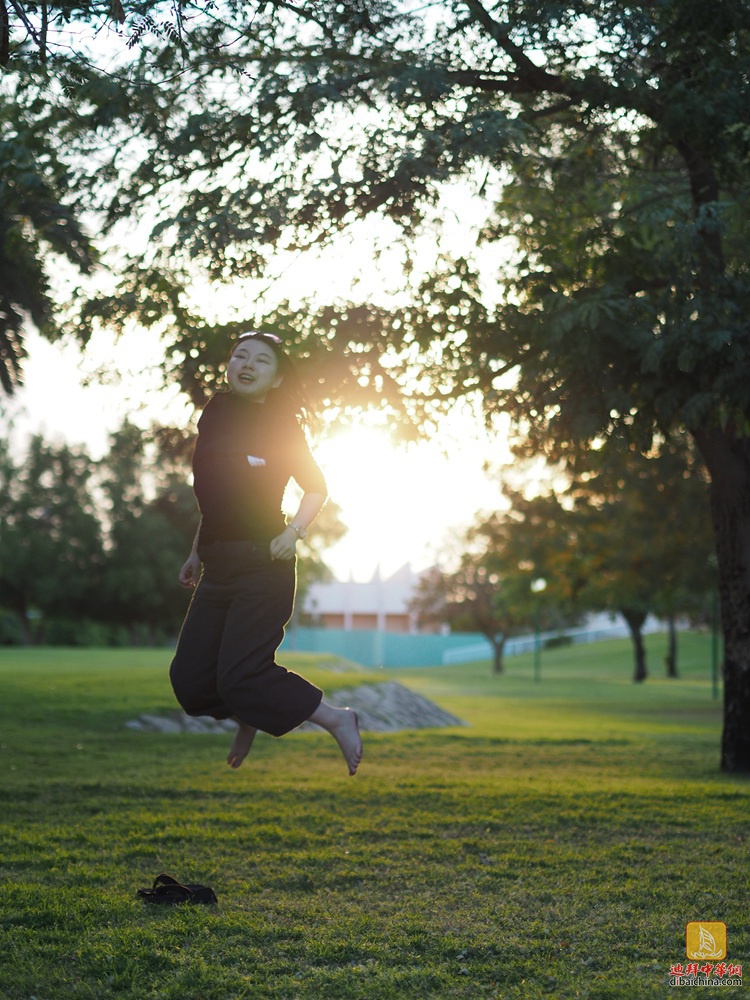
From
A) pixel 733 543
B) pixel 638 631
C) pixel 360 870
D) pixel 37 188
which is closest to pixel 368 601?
pixel 638 631

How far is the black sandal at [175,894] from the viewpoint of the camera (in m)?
5.35

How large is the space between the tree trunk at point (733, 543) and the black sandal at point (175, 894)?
7.58 m

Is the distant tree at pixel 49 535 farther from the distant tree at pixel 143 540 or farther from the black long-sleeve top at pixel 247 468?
the black long-sleeve top at pixel 247 468

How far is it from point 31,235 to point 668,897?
26.3 feet

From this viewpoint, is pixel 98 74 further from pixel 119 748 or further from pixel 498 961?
pixel 119 748

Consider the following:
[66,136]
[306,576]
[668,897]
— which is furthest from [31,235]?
[306,576]

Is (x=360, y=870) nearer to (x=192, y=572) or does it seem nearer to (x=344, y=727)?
(x=344, y=727)

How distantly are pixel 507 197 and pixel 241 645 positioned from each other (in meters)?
6.32

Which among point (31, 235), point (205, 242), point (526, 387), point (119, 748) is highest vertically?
point (31, 235)

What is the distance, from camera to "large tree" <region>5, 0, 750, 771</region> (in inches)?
307

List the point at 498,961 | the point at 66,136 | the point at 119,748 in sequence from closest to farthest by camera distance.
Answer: the point at 498,961 < the point at 66,136 < the point at 119,748

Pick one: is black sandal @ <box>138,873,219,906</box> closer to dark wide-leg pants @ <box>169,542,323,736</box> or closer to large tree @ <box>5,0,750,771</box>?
dark wide-leg pants @ <box>169,542,323,736</box>

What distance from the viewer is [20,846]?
670 cm

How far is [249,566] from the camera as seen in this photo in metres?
4.93
